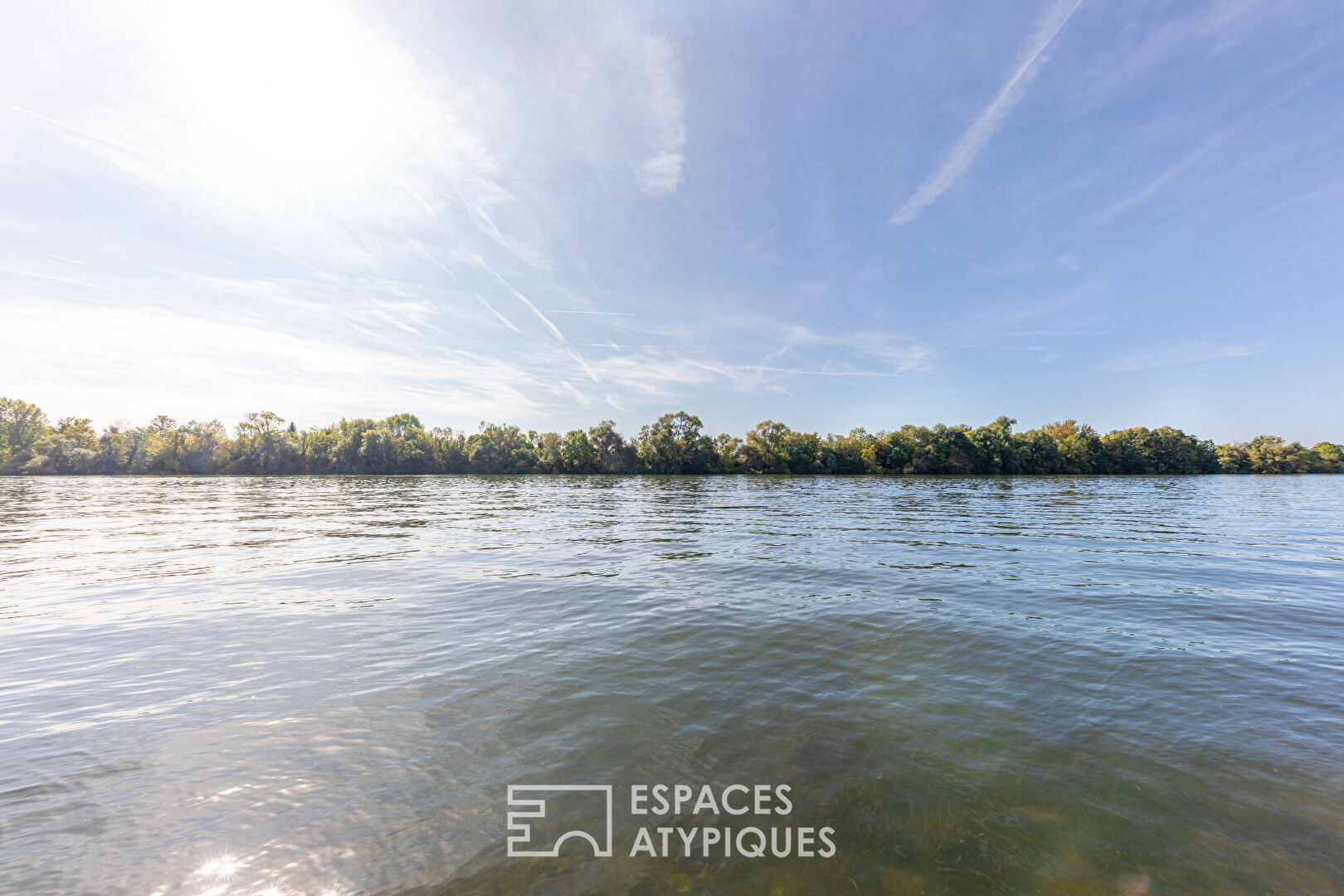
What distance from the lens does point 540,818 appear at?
16.0ft

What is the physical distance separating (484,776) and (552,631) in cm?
482

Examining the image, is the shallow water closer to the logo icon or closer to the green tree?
the logo icon

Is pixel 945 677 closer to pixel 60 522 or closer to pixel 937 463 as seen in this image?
pixel 60 522

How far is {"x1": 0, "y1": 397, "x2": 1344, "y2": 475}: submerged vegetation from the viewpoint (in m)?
114

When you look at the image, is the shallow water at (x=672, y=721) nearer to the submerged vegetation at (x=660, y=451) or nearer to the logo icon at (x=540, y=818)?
the logo icon at (x=540, y=818)

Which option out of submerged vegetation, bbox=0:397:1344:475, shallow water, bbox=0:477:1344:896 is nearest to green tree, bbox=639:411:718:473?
submerged vegetation, bbox=0:397:1344:475

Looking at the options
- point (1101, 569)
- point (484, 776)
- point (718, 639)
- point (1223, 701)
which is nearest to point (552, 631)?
point (718, 639)

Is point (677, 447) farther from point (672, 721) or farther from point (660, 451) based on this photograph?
point (672, 721)

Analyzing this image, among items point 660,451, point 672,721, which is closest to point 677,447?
point 660,451

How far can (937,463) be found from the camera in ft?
375

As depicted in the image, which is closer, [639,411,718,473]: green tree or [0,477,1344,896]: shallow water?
[0,477,1344,896]: shallow water

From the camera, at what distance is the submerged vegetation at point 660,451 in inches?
4481

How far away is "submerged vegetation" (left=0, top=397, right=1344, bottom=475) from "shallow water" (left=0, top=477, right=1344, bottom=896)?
105515 millimetres

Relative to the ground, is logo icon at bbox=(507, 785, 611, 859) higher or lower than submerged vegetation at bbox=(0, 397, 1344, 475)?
lower
